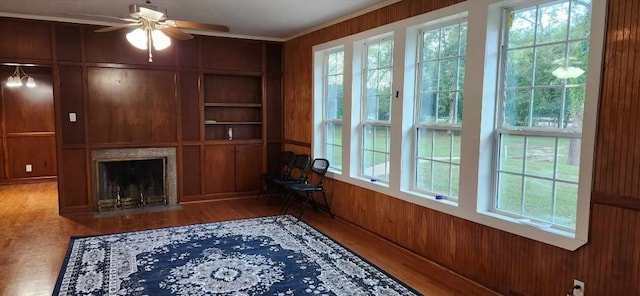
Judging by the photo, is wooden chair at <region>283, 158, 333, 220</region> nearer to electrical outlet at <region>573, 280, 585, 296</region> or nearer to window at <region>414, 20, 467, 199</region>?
window at <region>414, 20, 467, 199</region>

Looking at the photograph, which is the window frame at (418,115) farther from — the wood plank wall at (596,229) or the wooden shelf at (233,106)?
the wooden shelf at (233,106)

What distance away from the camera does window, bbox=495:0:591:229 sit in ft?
8.57

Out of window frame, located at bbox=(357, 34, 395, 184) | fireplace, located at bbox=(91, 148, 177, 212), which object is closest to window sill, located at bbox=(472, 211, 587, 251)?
window frame, located at bbox=(357, 34, 395, 184)

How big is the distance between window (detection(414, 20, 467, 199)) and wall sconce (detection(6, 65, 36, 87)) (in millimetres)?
6514

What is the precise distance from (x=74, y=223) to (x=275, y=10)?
343 cm

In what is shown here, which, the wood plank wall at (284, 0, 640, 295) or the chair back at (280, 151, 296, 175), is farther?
the chair back at (280, 151, 296, 175)

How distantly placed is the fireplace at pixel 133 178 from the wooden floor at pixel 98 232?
40 centimetres

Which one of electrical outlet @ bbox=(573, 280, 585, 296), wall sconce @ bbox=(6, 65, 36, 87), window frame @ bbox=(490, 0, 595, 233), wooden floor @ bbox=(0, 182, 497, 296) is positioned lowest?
wooden floor @ bbox=(0, 182, 497, 296)

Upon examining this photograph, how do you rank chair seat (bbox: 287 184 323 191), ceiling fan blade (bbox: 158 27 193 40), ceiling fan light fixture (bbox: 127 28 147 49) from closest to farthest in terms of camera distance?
ceiling fan light fixture (bbox: 127 28 147 49) < ceiling fan blade (bbox: 158 27 193 40) < chair seat (bbox: 287 184 323 191)

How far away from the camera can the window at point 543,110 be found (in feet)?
8.57

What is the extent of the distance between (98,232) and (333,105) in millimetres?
3139

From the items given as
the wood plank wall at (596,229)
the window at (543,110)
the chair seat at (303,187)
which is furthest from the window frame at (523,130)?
the chair seat at (303,187)

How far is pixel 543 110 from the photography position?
2.80 metres

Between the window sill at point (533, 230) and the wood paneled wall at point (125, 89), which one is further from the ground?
the wood paneled wall at point (125, 89)
